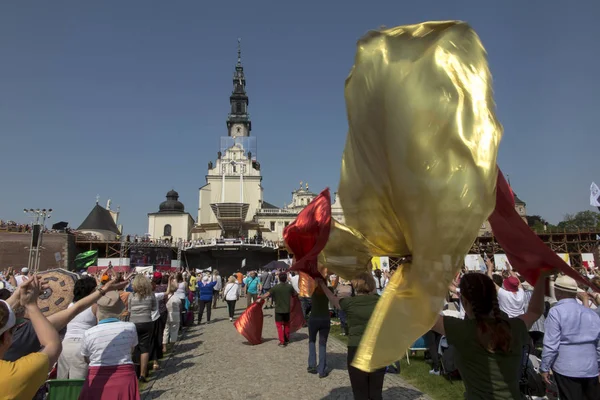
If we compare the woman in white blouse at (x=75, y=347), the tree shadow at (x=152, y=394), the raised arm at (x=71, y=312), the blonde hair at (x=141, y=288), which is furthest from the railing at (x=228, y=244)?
the raised arm at (x=71, y=312)

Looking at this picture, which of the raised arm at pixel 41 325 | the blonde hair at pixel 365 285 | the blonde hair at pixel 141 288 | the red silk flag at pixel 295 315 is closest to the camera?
the raised arm at pixel 41 325

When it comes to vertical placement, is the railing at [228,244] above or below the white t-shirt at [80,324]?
above

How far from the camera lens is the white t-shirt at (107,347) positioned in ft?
14.0

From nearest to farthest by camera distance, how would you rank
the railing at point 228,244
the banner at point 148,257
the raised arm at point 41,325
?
1. the raised arm at point 41,325
2. the banner at point 148,257
3. the railing at point 228,244

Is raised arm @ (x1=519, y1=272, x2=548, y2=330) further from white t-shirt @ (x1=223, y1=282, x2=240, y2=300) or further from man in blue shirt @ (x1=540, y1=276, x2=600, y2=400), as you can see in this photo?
white t-shirt @ (x1=223, y1=282, x2=240, y2=300)

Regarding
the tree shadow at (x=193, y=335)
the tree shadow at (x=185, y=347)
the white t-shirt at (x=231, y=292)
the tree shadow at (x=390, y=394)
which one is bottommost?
the tree shadow at (x=193, y=335)

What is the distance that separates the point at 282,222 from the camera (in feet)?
242

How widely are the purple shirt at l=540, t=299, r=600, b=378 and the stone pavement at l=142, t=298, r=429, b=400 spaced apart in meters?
2.62

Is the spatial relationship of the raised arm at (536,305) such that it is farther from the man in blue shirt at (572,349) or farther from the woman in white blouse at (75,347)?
the woman in white blouse at (75,347)

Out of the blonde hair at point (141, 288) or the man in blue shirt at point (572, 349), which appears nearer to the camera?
the man in blue shirt at point (572, 349)

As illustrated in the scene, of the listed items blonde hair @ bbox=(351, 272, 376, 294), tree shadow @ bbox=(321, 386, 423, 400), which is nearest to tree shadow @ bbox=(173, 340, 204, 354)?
tree shadow @ bbox=(321, 386, 423, 400)

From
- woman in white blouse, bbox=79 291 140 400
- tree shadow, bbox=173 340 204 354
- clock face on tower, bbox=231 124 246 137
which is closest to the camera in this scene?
woman in white blouse, bbox=79 291 140 400

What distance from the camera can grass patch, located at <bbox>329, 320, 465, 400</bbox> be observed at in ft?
21.3

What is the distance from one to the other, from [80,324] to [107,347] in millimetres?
975
